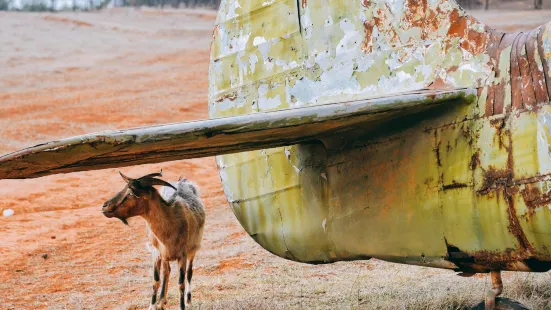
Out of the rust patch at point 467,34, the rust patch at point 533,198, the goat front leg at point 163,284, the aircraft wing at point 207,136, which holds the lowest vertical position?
the goat front leg at point 163,284

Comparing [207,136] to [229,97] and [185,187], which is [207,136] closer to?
[229,97]

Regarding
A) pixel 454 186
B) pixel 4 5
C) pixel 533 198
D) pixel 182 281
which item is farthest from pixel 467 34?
pixel 4 5


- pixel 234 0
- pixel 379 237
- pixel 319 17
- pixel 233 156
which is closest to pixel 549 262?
pixel 379 237

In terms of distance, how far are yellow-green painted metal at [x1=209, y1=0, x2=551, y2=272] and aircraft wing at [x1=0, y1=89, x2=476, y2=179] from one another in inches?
10.1

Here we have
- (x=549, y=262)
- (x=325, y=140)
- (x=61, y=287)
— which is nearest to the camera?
(x=549, y=262)

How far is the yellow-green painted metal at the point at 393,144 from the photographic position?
4.26m

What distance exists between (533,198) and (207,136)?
172cm

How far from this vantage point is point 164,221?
8438mm

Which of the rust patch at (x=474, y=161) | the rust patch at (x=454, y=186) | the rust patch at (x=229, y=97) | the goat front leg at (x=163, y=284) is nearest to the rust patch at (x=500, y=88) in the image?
the rust patch at (x=474, y=161)

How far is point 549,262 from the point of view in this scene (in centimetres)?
428

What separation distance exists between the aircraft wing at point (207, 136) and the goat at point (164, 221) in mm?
3422

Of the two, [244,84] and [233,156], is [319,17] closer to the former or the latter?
[244,84]

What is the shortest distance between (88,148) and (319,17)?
8.36 feet

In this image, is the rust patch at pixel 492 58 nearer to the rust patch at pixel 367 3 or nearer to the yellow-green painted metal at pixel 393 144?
the yellow-green painted metal at pixel 393 144
